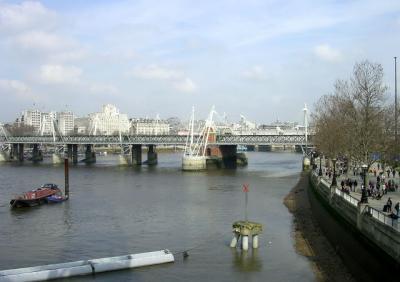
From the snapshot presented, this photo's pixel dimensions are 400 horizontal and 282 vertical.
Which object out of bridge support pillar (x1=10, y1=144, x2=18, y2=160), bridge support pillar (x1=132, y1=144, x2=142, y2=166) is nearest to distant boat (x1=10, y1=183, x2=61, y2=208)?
bridge support pillar (x1=132, y1=144, x2=142, y2=166)

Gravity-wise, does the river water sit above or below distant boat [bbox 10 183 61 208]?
below

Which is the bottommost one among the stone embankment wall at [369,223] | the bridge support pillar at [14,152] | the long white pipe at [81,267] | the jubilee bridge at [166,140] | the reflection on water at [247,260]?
the reflection on water at [247,260]

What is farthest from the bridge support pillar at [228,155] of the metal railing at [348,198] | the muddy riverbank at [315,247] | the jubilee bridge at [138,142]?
the metal railing at [348,198]

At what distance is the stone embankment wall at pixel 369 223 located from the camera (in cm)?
2469

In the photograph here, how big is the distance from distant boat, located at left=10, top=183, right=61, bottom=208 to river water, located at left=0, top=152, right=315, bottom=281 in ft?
3.80

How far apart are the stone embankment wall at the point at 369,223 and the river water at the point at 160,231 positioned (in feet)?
12.3

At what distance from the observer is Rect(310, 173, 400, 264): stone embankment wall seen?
24688mm

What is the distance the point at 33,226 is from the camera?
147 ft

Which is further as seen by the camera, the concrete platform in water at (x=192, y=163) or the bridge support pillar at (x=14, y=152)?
the bridge support pillar at (x=14, y=152)

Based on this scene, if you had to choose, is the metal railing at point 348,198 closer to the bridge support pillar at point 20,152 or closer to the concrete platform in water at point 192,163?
the concrete platform in water at point 192,163

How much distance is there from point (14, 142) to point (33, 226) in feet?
387

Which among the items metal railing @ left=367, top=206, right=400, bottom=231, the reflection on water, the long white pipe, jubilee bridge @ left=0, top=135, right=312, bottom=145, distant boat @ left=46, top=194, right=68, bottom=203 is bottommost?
the reflection on water

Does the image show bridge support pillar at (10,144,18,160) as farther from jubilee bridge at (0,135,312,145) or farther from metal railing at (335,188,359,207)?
metal railing at (335,188,359,207)

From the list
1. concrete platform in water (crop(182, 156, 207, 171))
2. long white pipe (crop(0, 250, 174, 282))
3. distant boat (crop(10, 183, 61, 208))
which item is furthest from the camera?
concrete platform in water (crop(182, 156, 207, 171))
